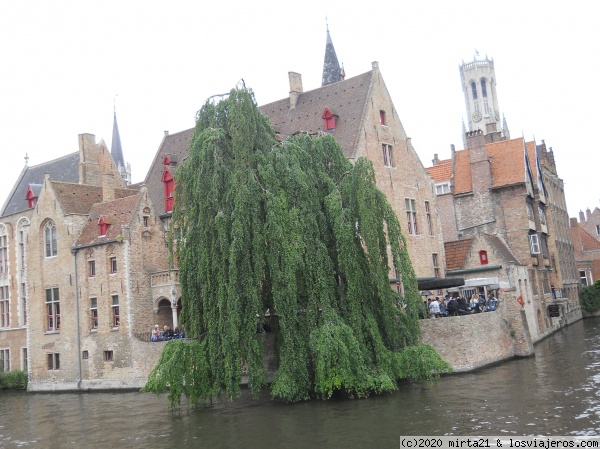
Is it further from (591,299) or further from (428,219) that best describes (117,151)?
(591,299)

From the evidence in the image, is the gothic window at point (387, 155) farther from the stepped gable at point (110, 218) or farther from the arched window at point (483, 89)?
the arched window at point (483, 89)

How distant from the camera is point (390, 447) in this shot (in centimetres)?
1327

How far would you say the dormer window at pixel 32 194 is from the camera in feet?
120

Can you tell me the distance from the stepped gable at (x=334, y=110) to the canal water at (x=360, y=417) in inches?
483

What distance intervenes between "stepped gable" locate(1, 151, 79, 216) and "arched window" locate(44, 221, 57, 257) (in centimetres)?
561

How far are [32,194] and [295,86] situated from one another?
1671cm

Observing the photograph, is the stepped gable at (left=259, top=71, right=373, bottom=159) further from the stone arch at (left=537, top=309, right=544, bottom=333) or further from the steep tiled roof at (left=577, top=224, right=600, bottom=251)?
the steep tiled roof at (left=577, top=224, right=600, bottom=251)

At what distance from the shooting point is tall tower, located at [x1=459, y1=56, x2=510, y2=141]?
110062 mm

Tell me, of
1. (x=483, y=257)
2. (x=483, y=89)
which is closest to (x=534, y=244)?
(x=483, y=257)

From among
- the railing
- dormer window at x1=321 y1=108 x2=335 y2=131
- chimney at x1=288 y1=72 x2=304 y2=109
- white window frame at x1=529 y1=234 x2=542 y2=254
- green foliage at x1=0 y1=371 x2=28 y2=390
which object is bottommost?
green foliage at x1=0 y1=371 x2=28 y2=390

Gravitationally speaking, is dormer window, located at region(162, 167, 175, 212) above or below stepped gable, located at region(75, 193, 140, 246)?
above

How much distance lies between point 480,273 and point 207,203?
58.0ft

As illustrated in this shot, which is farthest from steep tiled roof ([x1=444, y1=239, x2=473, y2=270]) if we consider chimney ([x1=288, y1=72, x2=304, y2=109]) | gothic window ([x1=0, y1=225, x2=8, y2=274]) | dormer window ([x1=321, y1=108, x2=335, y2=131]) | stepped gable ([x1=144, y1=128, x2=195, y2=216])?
gothic window ([x1=0, y1=225, x2=8, y2=274])

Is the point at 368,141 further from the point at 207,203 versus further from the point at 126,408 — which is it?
the point at 126,408
